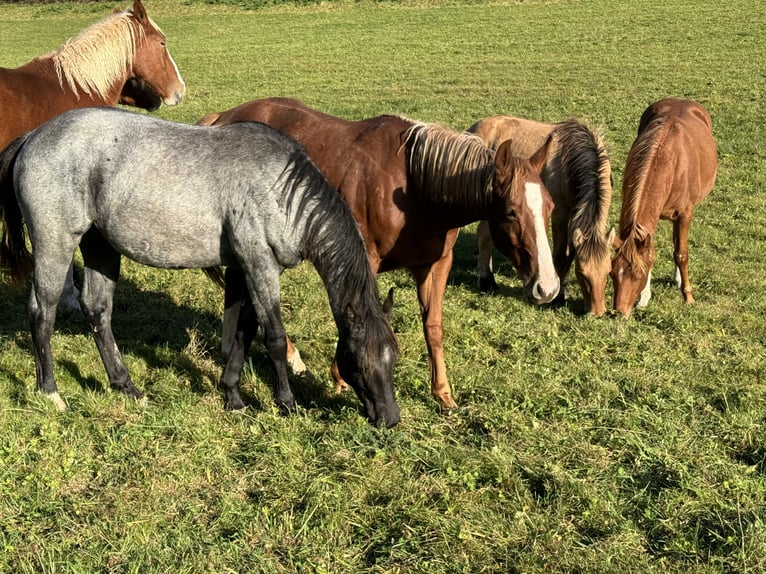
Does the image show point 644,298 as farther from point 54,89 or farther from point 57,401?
point 54,89

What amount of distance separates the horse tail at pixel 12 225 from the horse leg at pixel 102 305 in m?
0.40

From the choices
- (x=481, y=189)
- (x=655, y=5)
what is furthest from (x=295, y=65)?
(x=481, y=189)

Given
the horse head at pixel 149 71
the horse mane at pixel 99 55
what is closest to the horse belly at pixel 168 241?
the horse mane at pixel 99 55

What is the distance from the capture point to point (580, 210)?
19.4 feet

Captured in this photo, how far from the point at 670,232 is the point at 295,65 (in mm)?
16165

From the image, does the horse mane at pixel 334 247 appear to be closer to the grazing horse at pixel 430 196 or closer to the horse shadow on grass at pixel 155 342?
the grazing horse at pixel 430 196

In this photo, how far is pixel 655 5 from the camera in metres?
28.2

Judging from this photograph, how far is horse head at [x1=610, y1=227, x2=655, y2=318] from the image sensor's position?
5.91m

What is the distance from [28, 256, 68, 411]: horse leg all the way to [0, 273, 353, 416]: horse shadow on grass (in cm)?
17

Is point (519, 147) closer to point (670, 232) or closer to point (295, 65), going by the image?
point (670, 232)

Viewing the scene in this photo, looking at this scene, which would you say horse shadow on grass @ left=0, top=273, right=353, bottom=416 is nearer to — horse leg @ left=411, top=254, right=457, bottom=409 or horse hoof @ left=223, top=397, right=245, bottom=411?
horse hoof @ left=223, top=397, right=245, bottom=411

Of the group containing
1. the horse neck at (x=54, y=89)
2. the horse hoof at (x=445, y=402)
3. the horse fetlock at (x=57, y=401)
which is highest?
the horse neck at (x=54, y=89)

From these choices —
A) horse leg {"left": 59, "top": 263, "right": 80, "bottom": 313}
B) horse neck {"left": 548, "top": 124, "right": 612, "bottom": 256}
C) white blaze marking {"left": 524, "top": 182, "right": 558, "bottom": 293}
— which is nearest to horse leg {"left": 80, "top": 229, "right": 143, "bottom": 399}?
horse leg {"left": 59, "top": 263, "right": 80, "bottom": 313}

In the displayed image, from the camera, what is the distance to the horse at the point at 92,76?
584cm
